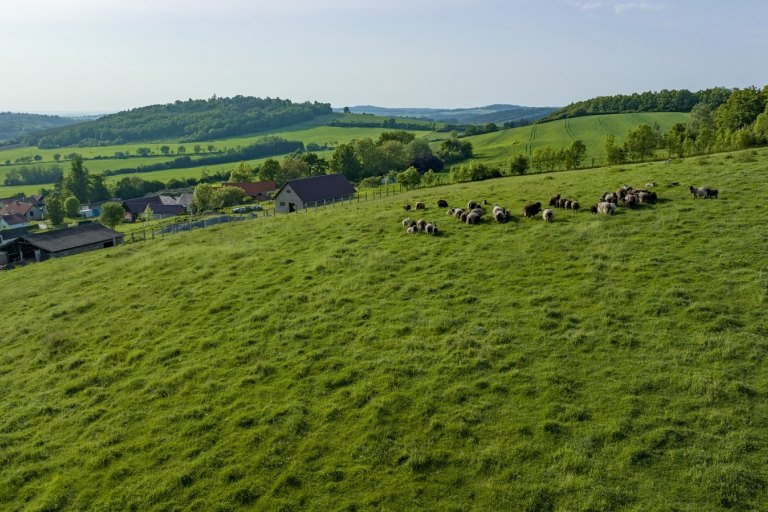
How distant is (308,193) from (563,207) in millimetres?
43555

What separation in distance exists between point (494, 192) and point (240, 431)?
97.8 feet

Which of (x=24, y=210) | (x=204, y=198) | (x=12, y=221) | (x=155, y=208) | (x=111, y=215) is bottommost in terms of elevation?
(x=12, y=221)

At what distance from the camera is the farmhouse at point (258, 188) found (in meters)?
116

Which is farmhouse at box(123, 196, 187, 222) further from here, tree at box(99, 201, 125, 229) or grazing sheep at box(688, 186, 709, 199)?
grazing sheep at box(688, 186, 709, 199)

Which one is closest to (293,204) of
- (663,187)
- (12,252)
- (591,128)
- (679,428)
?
(12,252)

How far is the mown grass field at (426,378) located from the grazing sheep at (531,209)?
144 centimetres

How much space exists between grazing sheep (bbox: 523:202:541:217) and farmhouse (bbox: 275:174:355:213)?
36.7m

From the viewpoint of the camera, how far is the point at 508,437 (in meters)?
13.4

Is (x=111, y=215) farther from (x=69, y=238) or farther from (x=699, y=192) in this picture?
(x=699, y=192)

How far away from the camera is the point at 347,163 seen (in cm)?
11206

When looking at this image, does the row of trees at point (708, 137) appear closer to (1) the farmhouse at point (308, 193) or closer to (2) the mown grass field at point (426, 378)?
(1) the farmhouse at point (308, 193)

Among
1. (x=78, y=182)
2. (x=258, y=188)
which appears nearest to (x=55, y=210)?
(x=78, y=182)

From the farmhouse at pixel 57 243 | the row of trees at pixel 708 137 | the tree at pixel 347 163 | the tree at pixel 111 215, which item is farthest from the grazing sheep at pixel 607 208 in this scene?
the tree at pixel 111 215

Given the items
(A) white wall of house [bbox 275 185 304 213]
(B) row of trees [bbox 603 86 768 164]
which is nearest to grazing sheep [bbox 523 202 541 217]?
(A) white wall of house [bbox 275 185 304 213]
